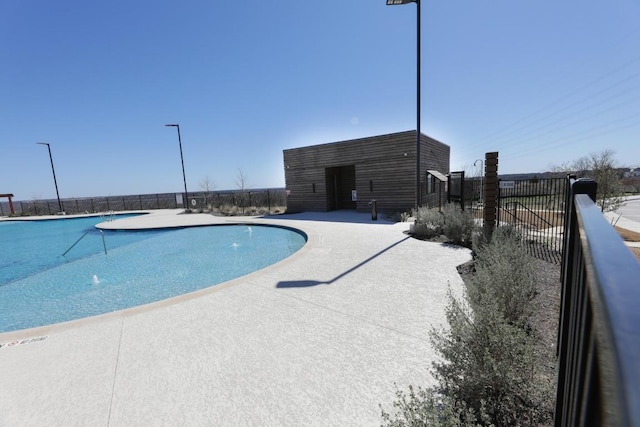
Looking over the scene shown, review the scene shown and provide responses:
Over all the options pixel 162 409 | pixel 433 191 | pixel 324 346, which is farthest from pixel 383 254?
pixel 433 191

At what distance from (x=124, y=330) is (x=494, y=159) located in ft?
25.2

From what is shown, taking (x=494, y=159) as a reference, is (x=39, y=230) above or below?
below

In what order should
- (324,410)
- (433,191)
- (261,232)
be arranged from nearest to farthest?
(324,410) < (261,232) < (433,191)

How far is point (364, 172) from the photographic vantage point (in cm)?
1509

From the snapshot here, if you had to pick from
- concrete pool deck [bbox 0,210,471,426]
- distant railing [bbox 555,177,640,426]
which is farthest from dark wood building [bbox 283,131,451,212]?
distant railing [bbox 555,177,640,426]

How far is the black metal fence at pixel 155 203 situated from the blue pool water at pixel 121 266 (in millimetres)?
8595

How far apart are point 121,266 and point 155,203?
2354cm

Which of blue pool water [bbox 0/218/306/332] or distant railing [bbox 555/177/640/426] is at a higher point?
distant railing [bbox 555/177/640/426]

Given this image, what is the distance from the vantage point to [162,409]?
96.2 inches

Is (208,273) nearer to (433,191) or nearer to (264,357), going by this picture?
(264,357)

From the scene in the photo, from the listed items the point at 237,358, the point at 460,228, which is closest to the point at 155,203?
the point at 460,228

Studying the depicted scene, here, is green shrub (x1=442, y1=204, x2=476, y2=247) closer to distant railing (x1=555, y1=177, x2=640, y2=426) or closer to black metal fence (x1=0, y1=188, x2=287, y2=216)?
distant railing (x1=555, y1=177, x2=640, y2=426)

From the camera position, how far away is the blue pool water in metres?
5.84

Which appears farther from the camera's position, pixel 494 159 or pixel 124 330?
pixel 494 159
